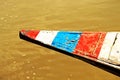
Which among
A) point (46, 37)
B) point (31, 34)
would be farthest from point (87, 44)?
point (31, 34)

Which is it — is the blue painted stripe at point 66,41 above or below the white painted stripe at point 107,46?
below

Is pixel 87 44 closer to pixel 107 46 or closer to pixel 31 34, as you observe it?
pixel 107 46

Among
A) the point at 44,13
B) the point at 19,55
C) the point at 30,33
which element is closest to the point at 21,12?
the point at 44,13

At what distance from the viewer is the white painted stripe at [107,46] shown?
3203mm

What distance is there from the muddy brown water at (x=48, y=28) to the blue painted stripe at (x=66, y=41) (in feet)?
0.42

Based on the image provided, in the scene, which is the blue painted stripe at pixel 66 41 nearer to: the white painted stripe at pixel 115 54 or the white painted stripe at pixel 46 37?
the white painted stripe at pixel 46 37

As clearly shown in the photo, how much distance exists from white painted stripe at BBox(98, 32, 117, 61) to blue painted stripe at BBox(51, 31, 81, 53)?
485mm

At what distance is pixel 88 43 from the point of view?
3.56m

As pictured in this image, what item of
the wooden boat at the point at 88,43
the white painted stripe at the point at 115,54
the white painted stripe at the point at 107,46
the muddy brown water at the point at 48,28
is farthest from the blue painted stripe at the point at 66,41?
Answer: the white painted stripe at the point at 115,54

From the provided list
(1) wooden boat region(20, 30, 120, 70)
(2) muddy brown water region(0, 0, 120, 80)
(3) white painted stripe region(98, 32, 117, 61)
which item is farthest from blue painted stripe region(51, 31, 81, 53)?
(3) white painted stripe region(98, 32, 117, 61)

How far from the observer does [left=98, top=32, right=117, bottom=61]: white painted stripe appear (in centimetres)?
320

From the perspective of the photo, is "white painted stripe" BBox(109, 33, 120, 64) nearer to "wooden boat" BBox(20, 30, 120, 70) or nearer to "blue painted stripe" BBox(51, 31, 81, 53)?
"wooden boat" BBox(20, 30, 120, 70)

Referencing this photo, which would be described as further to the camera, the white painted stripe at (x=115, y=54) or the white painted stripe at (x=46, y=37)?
the white painted stripe at (x=46, y=37)

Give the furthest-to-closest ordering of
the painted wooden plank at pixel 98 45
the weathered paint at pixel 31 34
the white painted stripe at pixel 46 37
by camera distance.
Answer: the weathered paint at pixel 31 34 → the white painted stripe at pixel 46 37 → the painted wooden plank at pixel 98 45
